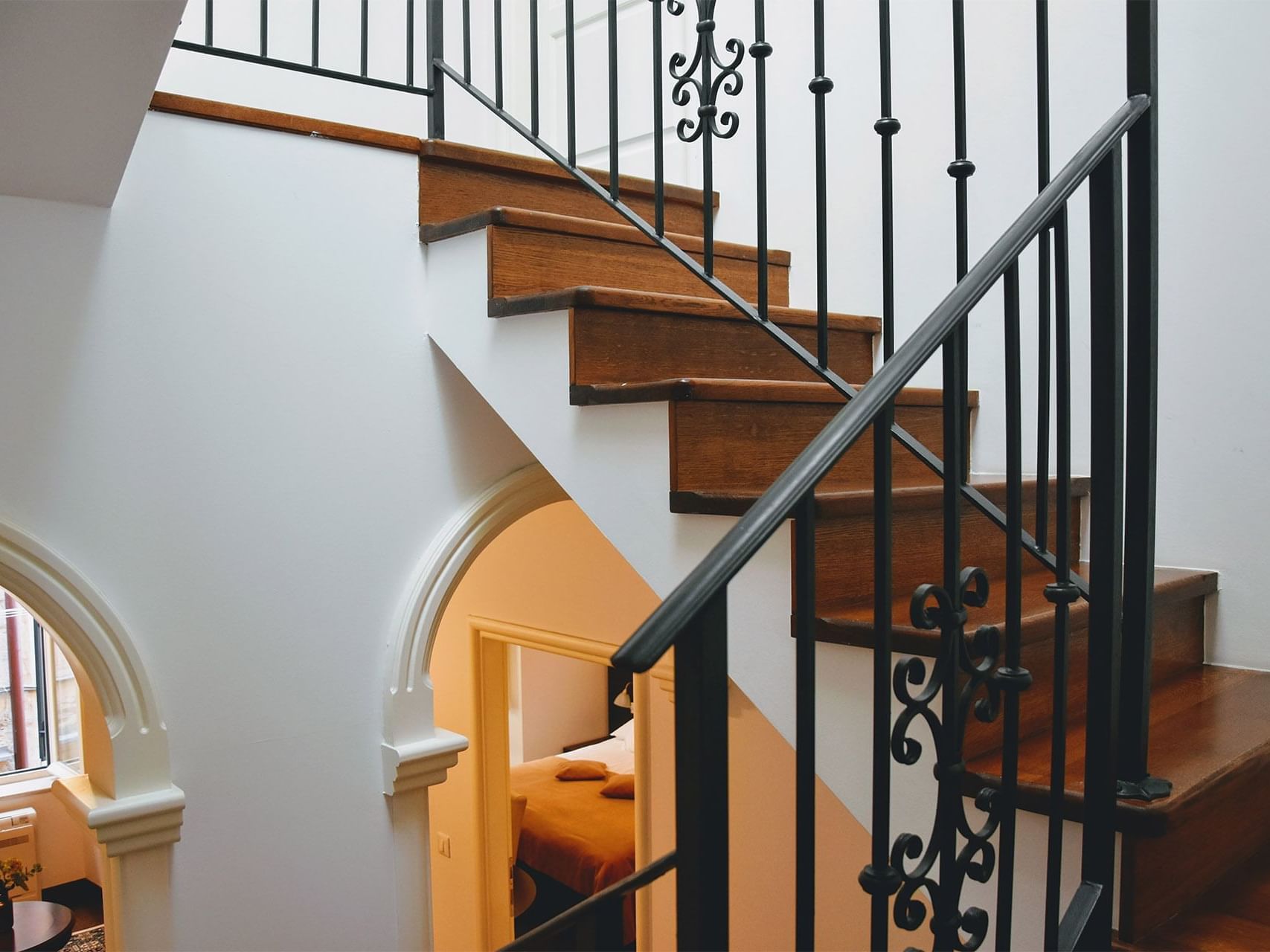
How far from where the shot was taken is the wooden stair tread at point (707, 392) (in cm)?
188

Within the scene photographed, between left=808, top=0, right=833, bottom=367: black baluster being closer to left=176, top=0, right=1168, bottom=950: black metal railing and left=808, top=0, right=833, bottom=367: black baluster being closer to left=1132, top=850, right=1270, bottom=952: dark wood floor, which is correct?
left=176, top=0, right=1168, bottom=950: black metal railing

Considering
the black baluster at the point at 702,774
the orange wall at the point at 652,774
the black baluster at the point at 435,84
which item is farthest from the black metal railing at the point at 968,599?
the orange wall at the point at 652,774

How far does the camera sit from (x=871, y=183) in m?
3.09

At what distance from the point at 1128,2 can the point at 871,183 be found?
5.17ft

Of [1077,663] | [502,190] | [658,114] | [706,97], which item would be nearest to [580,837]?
[502,190]

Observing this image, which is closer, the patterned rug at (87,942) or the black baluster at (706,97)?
the black baluster at (706,97)

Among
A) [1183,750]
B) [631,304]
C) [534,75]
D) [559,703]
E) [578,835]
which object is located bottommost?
[578,835]

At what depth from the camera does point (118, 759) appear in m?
2.22

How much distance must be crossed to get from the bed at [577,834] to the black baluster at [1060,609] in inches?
185

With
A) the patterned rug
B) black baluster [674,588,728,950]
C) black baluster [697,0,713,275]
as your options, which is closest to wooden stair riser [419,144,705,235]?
black baluster [697,0,713,275]

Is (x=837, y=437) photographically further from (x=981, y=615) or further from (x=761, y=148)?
(x=761, y=148)

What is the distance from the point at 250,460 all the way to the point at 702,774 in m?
1.83

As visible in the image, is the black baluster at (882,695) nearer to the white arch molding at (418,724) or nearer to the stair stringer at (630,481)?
the stair stringer at (630,481)

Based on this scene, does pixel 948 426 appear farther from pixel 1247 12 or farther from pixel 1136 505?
pixel 1247 12
